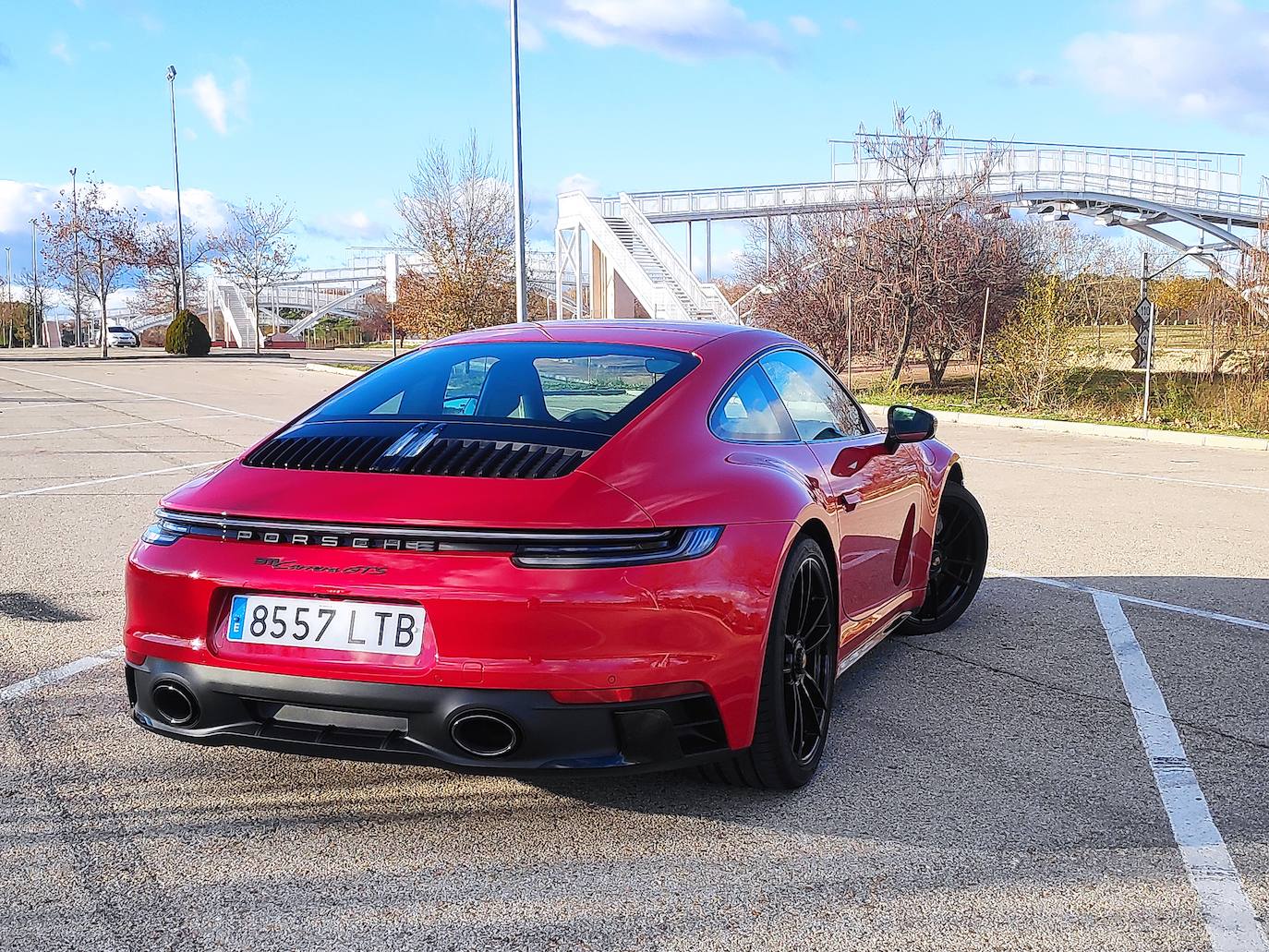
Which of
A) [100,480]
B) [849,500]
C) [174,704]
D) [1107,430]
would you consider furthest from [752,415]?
[1107,430]

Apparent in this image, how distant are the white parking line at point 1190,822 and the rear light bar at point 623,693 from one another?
1.32 metres

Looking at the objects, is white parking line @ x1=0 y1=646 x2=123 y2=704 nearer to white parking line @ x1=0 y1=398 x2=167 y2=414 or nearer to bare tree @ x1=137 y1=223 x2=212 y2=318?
white parking line @ x1=0 y1=398 x2=167 y2=414

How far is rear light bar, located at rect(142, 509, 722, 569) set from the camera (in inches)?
120

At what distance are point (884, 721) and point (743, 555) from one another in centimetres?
139

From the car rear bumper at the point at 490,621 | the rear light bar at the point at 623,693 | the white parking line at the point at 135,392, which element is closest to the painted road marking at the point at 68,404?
the white parking line at the point at 135,392

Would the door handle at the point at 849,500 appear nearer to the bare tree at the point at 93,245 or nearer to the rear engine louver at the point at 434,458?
the rear engine louver at the point at 434,458

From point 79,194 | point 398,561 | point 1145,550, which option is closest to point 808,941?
point 398,561

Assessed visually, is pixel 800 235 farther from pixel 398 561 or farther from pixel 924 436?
pixel 398 561

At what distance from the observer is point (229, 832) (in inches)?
133

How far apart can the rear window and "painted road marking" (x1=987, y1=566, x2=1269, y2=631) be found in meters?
3.53

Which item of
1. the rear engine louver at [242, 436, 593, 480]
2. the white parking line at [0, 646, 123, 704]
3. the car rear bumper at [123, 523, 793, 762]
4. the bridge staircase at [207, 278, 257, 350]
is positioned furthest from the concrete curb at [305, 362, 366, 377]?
the bridge staircase at [207, 278, 257, 350]

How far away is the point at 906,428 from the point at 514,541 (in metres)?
2.28

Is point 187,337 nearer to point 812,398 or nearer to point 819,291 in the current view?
point 819,291

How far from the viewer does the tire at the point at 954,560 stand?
5.86 m
